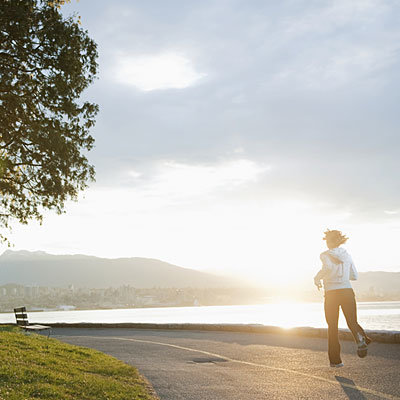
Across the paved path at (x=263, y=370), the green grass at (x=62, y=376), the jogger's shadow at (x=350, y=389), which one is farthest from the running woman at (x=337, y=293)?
the green grass at (x=62, y=376)

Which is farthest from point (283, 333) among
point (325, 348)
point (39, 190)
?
point (39, 190)

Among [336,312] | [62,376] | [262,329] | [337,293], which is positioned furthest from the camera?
[262,329]

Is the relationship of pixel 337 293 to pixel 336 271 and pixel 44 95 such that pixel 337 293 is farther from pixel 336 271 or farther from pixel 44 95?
pixel 44 95

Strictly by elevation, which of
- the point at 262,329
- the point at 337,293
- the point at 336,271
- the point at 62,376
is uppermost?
the point at 336,271

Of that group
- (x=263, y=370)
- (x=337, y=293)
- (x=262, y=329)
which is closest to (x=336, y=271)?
(x=337, y=293)

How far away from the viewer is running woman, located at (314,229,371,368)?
9.41 m

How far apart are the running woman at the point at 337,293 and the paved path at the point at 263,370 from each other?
0.51 metres

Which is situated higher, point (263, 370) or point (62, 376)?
point (62, 376)

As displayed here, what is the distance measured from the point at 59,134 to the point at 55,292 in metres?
184

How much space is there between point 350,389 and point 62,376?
4.46 m

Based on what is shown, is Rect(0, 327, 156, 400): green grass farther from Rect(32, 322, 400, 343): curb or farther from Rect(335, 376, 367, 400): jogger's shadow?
Rect(32, 322, 400, 343): curb

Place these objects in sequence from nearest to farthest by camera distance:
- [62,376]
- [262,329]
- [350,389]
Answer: [350,389] < [62,376] < [262,329]

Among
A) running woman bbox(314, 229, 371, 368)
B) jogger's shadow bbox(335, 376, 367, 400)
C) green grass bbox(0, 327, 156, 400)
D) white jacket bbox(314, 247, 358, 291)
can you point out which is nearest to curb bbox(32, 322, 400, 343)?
running woman bbox(314, 229, 371, 368)

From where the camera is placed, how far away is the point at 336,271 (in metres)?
9.47
